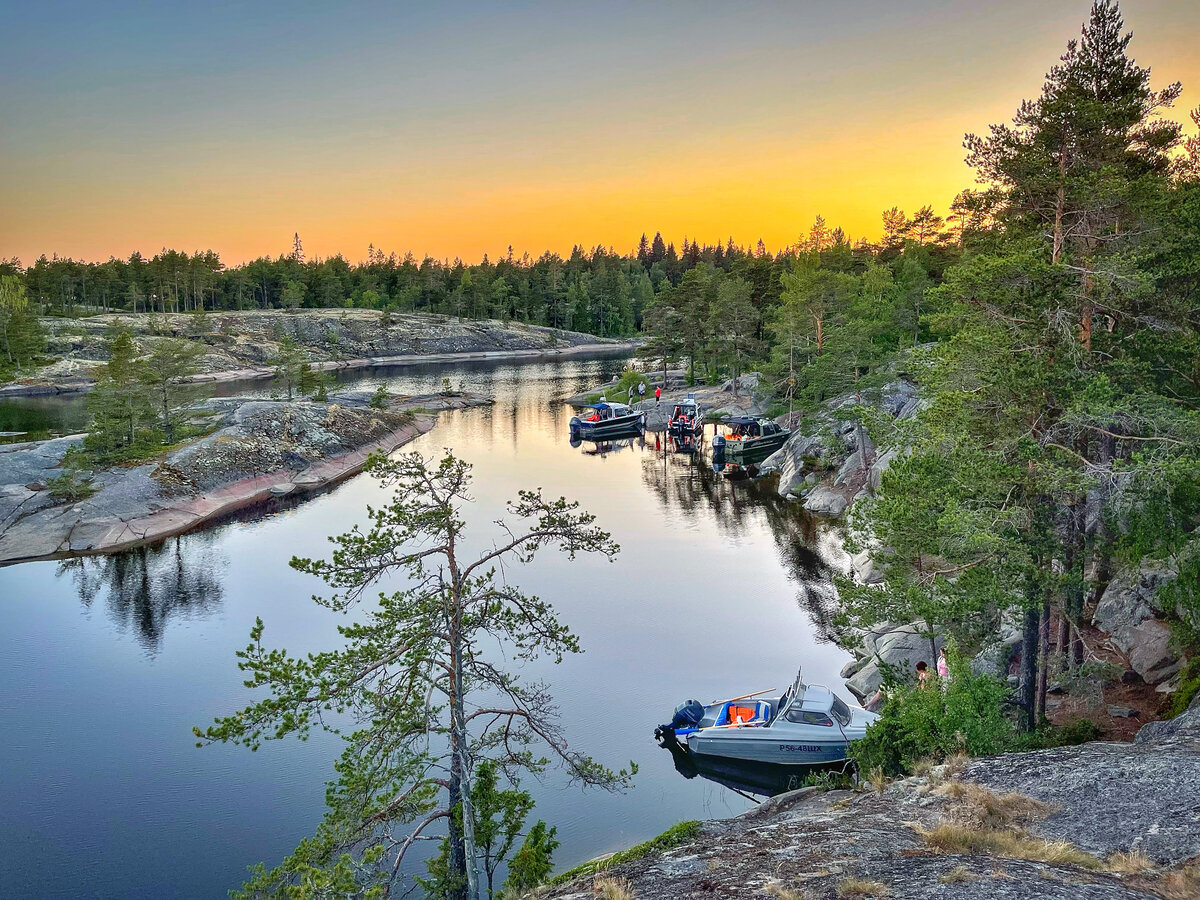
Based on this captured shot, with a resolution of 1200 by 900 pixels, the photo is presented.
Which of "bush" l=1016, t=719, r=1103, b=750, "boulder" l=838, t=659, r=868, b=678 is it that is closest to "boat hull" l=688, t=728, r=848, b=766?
"boulder" l=838, t=659, r=868, b=678

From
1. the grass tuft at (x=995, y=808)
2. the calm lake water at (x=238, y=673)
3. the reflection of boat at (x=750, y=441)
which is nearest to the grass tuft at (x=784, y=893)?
the grass tuft at (x=995, y=808)

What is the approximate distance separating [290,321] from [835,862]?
139 metres

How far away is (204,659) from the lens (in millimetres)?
26875

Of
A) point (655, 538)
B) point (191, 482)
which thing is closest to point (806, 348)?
point (655, 538)

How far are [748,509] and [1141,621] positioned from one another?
86.6 feet

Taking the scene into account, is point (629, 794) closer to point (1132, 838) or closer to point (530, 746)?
point (530, 746)

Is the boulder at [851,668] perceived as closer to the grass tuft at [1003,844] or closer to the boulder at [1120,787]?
the boulder at [1120,787]

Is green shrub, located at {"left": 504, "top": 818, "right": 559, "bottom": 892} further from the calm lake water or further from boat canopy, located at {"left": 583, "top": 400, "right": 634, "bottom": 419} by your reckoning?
boat canopy, located at {"left": 583, "top": 400, "right": 634, "bottom": 419}

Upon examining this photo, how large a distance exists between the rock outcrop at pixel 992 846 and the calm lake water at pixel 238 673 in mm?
6516

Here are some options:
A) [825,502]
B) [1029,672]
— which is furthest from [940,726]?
[825,502]

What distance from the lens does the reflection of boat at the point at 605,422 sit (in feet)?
221

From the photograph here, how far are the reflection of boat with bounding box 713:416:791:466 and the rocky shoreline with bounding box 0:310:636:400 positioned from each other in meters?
59.9

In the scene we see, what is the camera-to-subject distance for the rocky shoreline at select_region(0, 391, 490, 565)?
3769 centimetres

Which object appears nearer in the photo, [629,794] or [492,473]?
[629,794]
